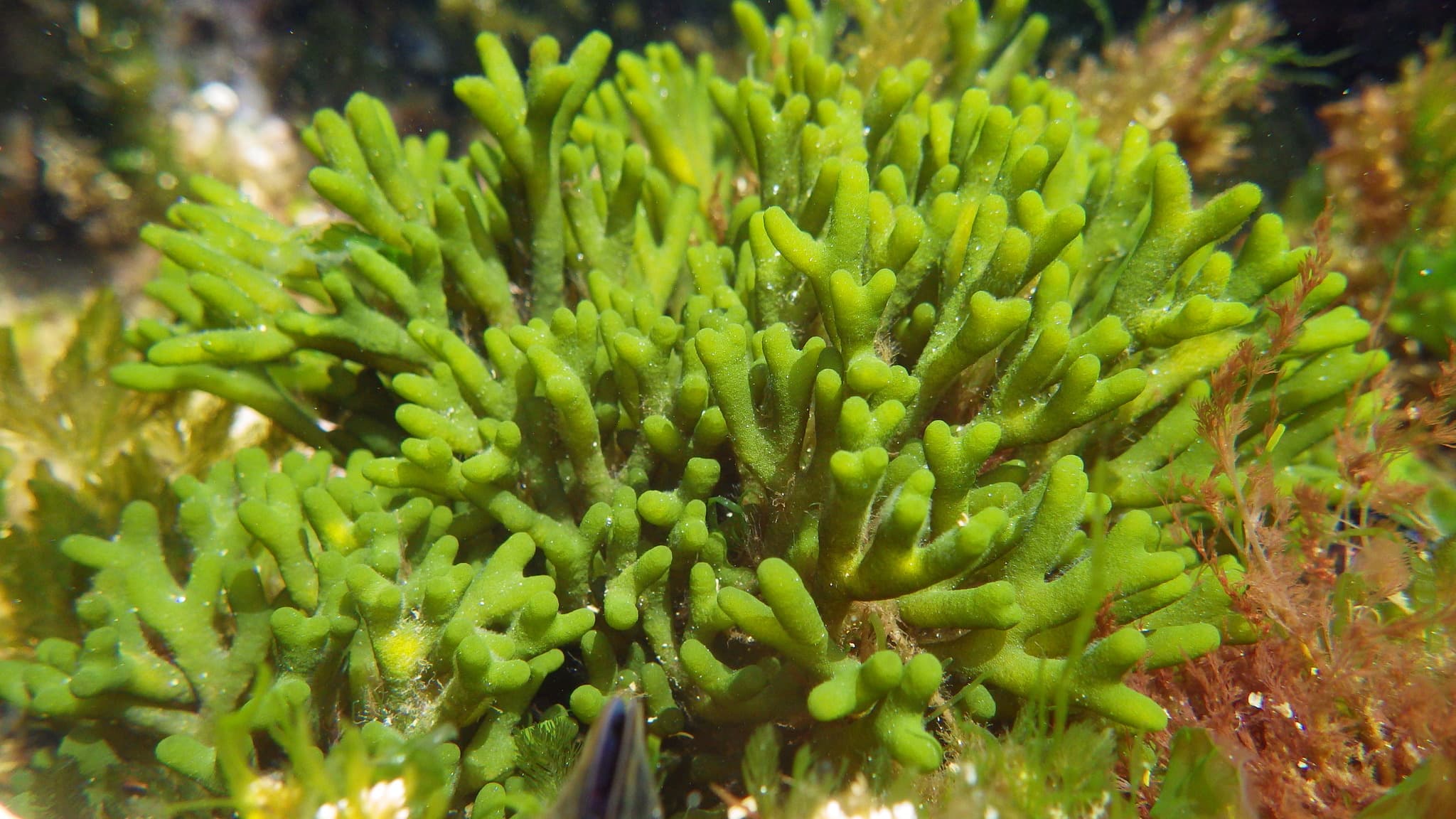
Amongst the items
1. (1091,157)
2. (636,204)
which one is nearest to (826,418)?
(636,204)

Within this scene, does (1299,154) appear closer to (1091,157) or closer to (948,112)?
(1091,157)

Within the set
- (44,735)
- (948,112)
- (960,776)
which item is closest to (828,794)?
(960,776)

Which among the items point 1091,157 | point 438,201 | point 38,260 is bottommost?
point 1091,157

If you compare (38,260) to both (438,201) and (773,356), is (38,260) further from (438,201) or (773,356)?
(773,356)

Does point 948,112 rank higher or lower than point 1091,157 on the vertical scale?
higher

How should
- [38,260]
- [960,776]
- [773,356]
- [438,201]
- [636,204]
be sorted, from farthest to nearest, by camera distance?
[38,260] < [636,204] < [438,201] < [773,356] < [960,776]

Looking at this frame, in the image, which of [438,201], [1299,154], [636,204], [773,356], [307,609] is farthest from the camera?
[1299,154]

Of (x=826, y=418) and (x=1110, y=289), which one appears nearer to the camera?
(x=826, y=418)
